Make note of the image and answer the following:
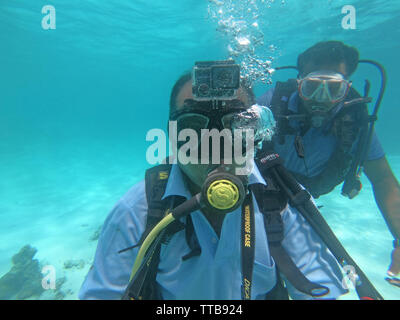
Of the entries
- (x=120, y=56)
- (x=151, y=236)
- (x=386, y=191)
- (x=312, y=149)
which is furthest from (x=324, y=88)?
(x=120, y=56)

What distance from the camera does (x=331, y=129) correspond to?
3.91m

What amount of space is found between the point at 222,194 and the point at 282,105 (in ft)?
10.2

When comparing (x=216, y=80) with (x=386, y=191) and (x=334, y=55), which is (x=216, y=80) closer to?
(x=334, y=55)

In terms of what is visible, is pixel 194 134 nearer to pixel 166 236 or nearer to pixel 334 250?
pixel 166 236

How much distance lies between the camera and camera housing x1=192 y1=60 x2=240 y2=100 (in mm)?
1875

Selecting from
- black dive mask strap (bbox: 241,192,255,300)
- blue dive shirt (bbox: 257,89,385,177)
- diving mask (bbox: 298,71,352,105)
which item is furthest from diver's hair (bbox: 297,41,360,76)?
black dive mask strap (bbox: 241,192,255,300)

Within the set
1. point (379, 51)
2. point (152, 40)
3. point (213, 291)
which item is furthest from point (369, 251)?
point (379, 51)

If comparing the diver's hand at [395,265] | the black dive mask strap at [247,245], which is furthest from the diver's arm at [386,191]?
the black dive mask strap at [247,245]

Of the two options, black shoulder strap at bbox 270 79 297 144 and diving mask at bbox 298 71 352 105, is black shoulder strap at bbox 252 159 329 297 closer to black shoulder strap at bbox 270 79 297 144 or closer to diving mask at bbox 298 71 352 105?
black shoulder strap at bbox 270 79 297 144

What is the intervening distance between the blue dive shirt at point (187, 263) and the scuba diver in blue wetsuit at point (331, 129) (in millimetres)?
2163

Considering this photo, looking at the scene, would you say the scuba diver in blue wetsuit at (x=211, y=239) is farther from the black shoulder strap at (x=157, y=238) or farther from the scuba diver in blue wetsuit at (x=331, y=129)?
the scuba diver in blue wetsuit at (x=331, y=129)

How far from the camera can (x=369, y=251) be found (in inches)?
303

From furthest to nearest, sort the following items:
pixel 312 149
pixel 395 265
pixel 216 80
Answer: pixel 312 149
pixel 395 265
pixel 216 80

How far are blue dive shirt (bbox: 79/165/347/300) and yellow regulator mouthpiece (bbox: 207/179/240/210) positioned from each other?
0.44m
